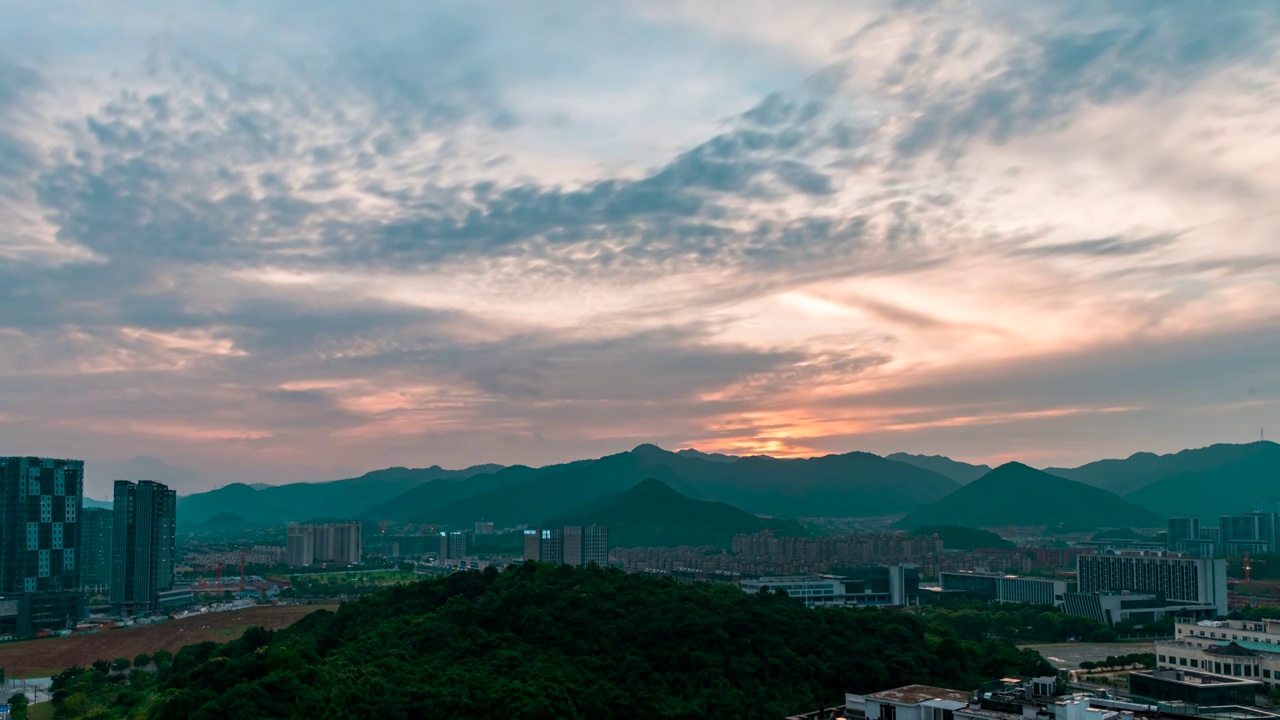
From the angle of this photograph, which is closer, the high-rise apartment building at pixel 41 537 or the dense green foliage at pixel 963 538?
the high-rise apartment building at pixel 41 537

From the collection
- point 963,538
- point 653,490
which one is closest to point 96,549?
point 963,538

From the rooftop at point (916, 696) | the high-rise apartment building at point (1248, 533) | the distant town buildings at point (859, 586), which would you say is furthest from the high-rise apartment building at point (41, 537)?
the high-rise apartment building at point (1248, 533)

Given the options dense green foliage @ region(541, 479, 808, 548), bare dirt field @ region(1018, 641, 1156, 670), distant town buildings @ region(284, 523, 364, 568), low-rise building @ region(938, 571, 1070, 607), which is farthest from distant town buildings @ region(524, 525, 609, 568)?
bare dirt field @ region(1018, 641, 1156, 670)

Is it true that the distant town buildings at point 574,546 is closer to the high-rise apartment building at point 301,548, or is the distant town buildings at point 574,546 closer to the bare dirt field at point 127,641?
the high-rise apartment building at point 301,548

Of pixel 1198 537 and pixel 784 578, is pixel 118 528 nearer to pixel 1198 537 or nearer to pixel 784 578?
pixel 784 578

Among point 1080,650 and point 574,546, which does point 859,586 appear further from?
point 574,546

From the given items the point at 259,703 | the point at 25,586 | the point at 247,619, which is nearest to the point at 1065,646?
the point at 259,703
